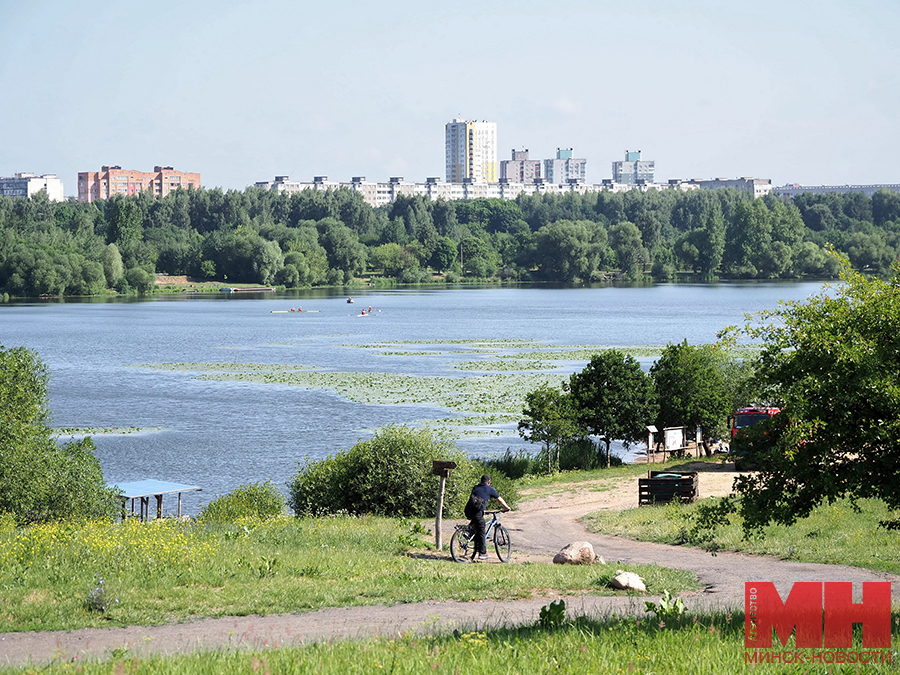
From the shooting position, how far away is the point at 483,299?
5965 inches

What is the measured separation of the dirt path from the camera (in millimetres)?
11039

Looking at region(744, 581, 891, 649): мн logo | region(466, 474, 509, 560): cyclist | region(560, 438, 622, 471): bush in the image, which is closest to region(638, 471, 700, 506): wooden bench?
region(466, 474, 509, 560): cyclist

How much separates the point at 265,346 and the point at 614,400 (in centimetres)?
5153

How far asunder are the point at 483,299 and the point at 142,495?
418 feet

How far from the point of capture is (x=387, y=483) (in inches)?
957

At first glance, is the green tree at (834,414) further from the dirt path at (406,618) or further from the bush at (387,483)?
the bush at (387,483)

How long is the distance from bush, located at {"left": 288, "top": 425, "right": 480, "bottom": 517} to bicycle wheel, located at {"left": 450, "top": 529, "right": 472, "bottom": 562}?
5127 mm

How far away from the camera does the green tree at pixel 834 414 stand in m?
11.4

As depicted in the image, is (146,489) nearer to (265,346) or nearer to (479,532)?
(479,532)

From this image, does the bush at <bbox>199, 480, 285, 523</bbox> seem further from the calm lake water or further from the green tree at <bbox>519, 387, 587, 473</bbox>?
the green tree at <bbox>519, 387, 587, 473</bbox>

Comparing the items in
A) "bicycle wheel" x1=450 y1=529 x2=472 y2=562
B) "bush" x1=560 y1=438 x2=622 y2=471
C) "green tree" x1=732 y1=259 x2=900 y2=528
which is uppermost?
"green tree" x1=732 y1=259 x2=900 y2=528

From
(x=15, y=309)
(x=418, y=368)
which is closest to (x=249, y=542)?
(x=418, y=368)

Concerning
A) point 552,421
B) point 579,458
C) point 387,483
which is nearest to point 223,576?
point 387,483

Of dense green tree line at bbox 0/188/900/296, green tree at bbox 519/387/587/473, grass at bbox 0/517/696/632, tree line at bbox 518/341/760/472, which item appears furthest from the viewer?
dense green tree line at bbox 0/188/900/296
